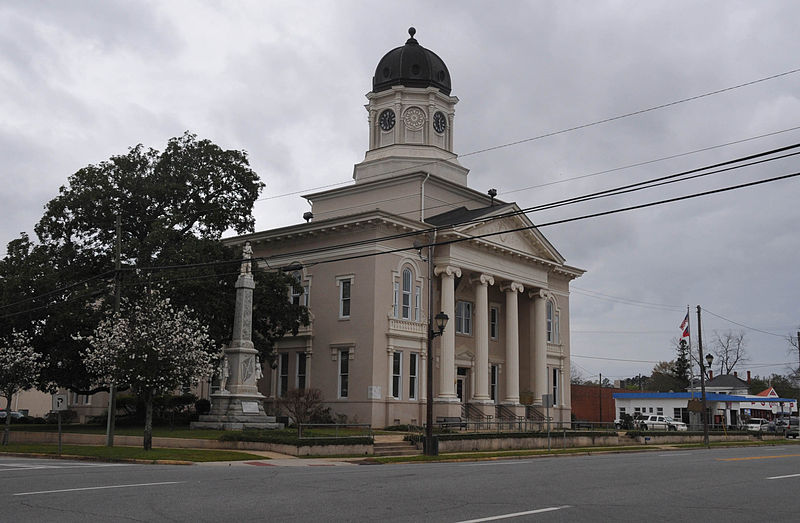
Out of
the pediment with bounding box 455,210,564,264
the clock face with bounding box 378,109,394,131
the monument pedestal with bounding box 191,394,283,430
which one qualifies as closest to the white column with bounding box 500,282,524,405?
the pediment with bounding box 455,210,564,264

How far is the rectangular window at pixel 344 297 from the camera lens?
44688mm

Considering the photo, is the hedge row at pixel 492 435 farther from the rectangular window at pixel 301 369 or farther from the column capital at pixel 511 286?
the rectangular window at pixel 301 369

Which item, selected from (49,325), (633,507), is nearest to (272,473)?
(633,507)

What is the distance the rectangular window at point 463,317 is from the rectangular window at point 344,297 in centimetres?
775

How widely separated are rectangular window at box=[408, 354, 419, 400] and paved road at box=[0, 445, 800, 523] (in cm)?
2467

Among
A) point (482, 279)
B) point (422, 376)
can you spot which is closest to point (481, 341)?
point (482, 279)

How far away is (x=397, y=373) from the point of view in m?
43.9

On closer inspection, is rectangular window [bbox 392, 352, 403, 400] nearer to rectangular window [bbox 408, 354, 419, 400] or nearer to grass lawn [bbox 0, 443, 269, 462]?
rectangular window [bbox 408, 354, 419, 400]

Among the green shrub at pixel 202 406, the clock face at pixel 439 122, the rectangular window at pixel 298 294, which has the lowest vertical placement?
the green shrub at pixel 202 406

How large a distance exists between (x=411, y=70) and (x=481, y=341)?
17657mm

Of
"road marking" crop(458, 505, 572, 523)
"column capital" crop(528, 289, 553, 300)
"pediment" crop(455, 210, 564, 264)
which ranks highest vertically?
"pediment" crop(455, 210, 564, 264)

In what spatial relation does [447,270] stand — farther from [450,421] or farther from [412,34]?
[412,34]

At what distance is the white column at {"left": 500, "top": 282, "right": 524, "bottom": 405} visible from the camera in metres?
49.5

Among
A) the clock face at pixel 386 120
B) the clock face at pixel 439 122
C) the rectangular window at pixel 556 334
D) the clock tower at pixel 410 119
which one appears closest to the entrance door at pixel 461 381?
the rectangular window at pixel 556 334
